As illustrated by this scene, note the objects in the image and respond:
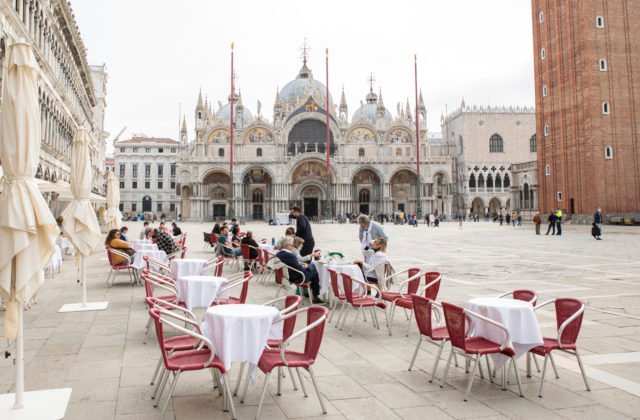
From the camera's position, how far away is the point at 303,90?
62.0 meters

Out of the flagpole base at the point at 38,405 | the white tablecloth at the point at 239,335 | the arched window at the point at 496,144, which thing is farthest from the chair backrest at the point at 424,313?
the arched window at the point at 496,144

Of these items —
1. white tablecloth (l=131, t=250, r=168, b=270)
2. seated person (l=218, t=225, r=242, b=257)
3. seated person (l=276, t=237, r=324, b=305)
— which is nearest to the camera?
seated person (l=276, t=237, r=324, b=305)

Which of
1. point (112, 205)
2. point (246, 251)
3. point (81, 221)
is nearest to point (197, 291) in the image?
point (81, 221)

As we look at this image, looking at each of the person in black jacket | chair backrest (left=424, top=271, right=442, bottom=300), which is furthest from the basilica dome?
chair backrest (left=424, top=271, right=442, bottom=300)

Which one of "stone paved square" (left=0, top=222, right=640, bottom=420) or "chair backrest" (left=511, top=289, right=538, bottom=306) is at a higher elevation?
"chair backrest" (left=511, top=289, right=538, bottom=306)

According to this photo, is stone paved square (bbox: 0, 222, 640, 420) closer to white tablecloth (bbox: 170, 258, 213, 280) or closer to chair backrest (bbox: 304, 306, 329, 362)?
chair backrest (bbox: 304, 306, 329, 362)

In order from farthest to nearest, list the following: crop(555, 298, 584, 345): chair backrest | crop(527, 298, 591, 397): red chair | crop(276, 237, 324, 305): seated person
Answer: crop(276, 237, 324, 305): seated person
crop(555, 298, 584, 345): chair backrest
crop(527, 298, 591, 397): red chair

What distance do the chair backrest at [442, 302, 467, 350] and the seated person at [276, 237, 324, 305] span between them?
152 inches

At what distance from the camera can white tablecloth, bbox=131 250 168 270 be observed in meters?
9.94

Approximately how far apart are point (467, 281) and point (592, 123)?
2841 cm

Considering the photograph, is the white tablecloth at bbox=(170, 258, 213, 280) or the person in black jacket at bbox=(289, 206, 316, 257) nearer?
the white tablecloth at bbox=(170, 258, 213, 280)

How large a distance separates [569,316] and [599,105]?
112ft

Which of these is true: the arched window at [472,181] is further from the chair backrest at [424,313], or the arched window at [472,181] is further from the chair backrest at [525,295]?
the chair backrest at [424,313]

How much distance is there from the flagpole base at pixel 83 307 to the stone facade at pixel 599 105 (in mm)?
33462
